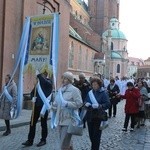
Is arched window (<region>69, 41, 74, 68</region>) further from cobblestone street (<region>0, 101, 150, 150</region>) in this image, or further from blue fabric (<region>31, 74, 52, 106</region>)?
blue fabric (<region>31, 74, 52, 106</region>)

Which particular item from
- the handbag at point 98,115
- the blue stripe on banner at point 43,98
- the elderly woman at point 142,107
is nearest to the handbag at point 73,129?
the handbag at point 98,115

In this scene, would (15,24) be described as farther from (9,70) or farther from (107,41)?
(107,41)

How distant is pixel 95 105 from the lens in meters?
6.35

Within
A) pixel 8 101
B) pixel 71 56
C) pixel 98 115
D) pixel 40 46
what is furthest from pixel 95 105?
pixel 71 56

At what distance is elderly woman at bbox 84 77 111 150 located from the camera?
6.41 meters

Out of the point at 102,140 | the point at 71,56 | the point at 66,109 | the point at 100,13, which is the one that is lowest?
the point at 102,140

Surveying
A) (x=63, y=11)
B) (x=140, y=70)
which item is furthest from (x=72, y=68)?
(x=140, y=70)

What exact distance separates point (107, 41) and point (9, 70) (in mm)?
53925

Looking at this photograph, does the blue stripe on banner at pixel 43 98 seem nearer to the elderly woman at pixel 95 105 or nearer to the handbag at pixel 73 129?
the elderly woman at pixel 95 105

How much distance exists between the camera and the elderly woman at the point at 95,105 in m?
6.41

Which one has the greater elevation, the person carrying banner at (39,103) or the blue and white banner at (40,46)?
the blue and white banner at (40,46)

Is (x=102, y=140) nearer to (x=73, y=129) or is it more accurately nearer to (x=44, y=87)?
(x=44, y=87)

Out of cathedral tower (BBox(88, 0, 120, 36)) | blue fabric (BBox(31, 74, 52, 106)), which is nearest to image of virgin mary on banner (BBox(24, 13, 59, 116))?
blue fabric (BBox(31, 74, 52, 106))

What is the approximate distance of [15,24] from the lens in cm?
1619
